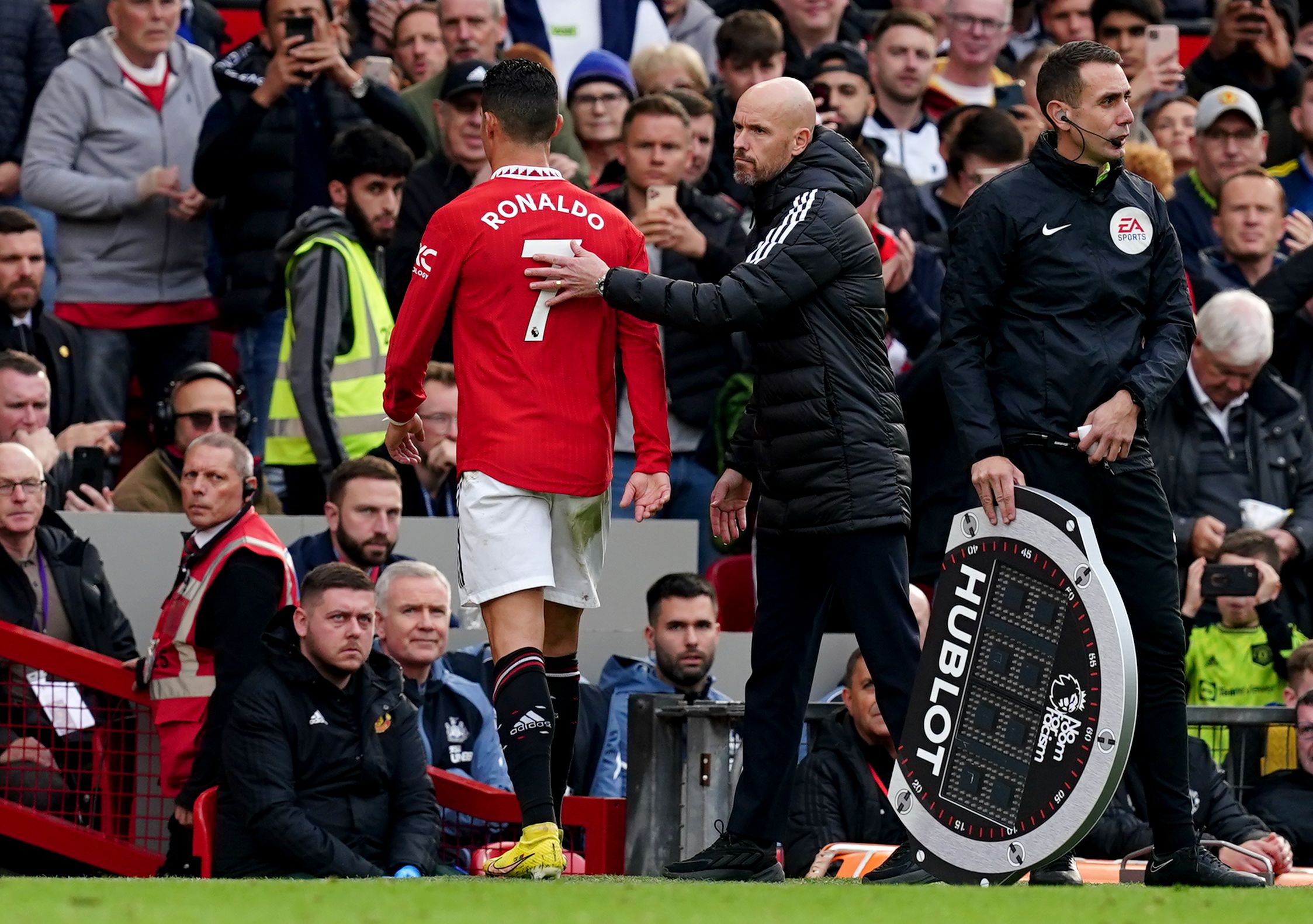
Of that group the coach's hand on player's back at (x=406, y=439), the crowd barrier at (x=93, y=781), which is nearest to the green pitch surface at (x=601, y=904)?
the coach's hand on player's back at (x=406, y=439)

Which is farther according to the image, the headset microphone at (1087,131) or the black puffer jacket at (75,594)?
the black puffer jacket at (75,594)

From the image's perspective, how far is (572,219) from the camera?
6.73m

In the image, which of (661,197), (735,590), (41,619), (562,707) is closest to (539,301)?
(562,707)

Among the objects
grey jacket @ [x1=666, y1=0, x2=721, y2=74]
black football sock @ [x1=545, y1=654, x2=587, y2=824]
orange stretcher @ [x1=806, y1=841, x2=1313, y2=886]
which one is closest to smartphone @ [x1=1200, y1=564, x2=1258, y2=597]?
orange stretcher @ [x1=806, y1=841, x2=1313, y2=886]

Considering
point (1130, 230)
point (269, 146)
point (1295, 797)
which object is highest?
point (269, 146)

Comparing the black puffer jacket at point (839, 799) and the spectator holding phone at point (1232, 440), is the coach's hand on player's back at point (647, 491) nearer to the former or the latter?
the black puffer jacket at point (839, 799)

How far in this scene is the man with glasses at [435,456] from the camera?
10188 millimetres

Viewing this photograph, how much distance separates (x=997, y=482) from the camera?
624 cm

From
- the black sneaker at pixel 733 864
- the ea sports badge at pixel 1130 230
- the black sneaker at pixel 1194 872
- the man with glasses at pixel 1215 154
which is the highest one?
the man with glasses at pixel 1215 154

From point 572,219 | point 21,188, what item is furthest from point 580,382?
point 21,188

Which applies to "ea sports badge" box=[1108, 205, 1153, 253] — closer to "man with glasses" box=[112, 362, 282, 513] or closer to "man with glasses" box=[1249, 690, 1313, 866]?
"man with glasses" box=[1249, 690, 1313, 866]

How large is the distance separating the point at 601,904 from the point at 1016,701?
1.54m

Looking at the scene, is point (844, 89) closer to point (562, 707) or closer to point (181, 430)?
point (181, 430)

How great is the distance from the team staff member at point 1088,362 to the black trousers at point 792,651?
19.1 inches
